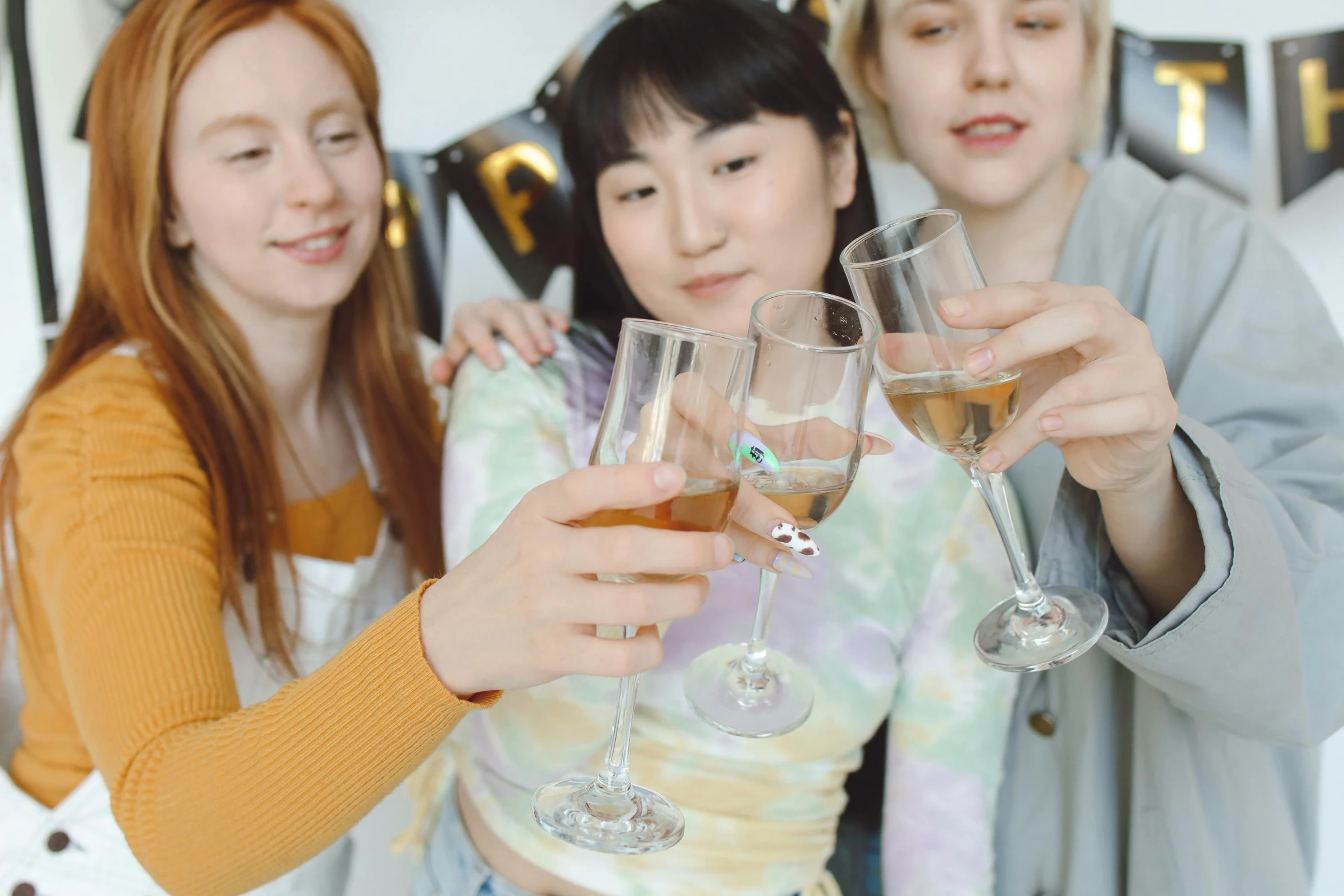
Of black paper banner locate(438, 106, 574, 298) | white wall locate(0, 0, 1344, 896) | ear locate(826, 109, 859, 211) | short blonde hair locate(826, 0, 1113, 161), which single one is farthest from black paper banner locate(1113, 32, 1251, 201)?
black paper banner locate(438, 106, 574, 298)

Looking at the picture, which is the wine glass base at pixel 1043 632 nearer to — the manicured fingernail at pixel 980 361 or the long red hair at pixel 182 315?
the manicured fingernail at pixel 980 361

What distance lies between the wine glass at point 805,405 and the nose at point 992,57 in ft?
2.31

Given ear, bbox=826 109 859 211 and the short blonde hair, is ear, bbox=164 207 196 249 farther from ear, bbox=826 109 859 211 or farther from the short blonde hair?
the short blonde hair

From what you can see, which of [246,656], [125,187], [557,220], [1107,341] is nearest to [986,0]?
[1107,341]

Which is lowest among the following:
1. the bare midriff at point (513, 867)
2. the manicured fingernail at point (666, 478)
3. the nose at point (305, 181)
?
the bare midriff at point (513, 867)

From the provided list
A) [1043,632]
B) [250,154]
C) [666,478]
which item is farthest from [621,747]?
[250,154]

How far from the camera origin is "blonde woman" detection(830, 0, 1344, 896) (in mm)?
1007

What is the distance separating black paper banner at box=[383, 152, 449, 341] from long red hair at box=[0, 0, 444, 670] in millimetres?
549

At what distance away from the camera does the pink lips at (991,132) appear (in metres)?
1.50

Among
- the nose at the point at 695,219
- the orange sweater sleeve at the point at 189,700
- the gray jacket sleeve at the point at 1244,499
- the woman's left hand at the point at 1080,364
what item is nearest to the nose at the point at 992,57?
the gray jacket sleeve at the point at 1244,499

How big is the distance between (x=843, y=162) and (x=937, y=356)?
0.63m

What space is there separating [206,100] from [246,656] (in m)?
0.77

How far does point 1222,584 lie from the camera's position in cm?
103

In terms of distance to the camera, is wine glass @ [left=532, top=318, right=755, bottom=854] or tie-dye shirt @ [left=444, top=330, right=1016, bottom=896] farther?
tie-dye shirt @ [left=444, top=330, right=1016, bottom=896]
